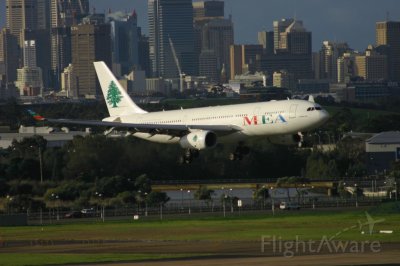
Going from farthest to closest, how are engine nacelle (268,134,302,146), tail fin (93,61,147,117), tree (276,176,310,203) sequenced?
tree (276,176,310,203), tail fin (93,61,147,117), engine nacelle (268,134,302,146)

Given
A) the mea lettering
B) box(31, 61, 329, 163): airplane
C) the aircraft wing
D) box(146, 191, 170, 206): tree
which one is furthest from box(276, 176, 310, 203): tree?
the mea lettering

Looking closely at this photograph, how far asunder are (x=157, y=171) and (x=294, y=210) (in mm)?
29503

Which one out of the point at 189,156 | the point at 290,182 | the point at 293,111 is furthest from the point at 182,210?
the point at 290,182

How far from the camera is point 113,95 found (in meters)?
124

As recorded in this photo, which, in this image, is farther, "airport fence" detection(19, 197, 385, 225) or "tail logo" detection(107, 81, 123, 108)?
"tail logo" detection(107, 81, 123, 108)

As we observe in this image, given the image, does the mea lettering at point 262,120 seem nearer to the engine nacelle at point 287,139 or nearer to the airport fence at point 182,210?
the engine nacelle at point 287,139

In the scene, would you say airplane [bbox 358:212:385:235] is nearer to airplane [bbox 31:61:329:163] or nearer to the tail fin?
airplane [bbox 31:61:329:163]

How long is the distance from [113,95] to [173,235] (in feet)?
102

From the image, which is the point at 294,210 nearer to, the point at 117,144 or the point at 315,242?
the point at 117,144

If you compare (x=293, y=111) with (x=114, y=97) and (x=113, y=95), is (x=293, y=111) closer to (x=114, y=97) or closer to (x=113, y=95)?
(x=114, y=97)

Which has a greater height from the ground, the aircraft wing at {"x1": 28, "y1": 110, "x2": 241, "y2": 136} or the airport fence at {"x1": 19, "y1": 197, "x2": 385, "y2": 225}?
the aircraft wing at {"x1": 28, "y1": 110, "x2": 241, "y2": 136}

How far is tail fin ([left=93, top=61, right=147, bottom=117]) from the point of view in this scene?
398 ft

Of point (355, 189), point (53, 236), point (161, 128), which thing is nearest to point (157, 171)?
point (355, 189)

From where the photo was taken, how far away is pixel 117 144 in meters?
150
